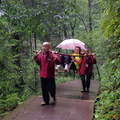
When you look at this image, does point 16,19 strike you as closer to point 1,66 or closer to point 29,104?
point 1,66

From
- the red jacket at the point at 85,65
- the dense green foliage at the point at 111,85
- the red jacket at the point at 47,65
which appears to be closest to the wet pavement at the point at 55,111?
the dense green foliage at the point at 111,85

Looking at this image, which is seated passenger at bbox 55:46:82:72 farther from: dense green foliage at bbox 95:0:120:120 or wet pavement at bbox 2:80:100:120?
wet pavement at bbox 2:80:100:120

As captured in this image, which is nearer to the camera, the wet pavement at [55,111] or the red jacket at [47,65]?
the wet pavement at [55,111]

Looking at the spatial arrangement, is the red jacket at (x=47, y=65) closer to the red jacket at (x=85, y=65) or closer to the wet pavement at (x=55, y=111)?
the wet pavement at (x=55, y=111)

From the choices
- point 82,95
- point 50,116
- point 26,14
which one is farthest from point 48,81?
point 26,14

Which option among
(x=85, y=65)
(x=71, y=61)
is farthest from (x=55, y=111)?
(x=71, y=61)

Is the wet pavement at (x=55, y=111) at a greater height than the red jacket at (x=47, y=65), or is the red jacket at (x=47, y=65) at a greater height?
the red jacket at (x=47, y=65)

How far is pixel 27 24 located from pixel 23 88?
3.47m

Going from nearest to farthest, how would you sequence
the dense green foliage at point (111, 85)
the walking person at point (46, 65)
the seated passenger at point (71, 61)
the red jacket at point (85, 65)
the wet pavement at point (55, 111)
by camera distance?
the dense green foliage at point (111, 85)
the wet pavement at point (55, 111)
the walking person at point (46, 65)
the red jacket at point (85, 65)
the seated passenger at point (71, 61)

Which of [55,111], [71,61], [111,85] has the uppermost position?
[71,61]

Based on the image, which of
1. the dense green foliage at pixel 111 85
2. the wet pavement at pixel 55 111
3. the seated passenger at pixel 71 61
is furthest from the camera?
the seated passenger at pixel 71 61

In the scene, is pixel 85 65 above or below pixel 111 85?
above

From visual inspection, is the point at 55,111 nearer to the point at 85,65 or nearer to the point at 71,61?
the point at 85,65

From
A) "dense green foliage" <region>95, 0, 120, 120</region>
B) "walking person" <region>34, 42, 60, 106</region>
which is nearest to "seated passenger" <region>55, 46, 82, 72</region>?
"dense green foliage" <region>95, 0, 120, 120</region>
